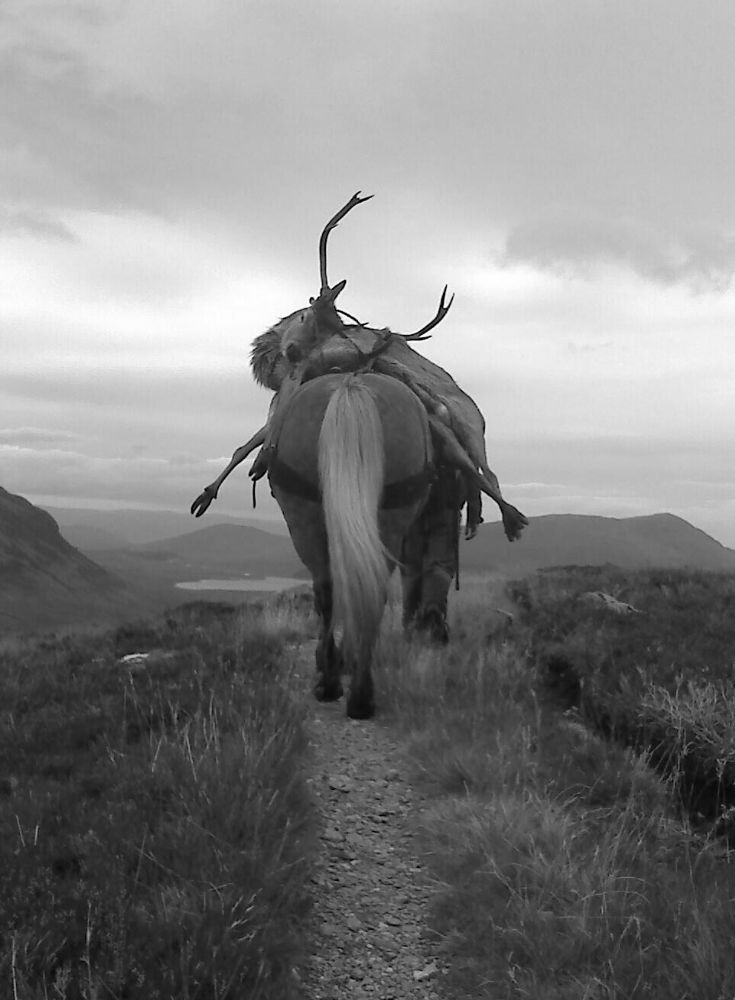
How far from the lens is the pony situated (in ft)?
16.5

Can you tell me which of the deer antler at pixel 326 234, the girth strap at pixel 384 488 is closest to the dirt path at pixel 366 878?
the girth strap at pixel 384 488

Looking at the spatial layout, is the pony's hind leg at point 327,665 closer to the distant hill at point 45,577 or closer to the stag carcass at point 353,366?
the stag carcass at point 353,366

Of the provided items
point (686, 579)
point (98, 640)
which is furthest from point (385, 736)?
point (686, 579)

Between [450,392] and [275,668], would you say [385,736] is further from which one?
[450,392]

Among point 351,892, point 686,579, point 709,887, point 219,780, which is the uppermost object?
Result: point 686,579

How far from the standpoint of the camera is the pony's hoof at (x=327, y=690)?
631cm

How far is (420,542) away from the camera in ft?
25.6

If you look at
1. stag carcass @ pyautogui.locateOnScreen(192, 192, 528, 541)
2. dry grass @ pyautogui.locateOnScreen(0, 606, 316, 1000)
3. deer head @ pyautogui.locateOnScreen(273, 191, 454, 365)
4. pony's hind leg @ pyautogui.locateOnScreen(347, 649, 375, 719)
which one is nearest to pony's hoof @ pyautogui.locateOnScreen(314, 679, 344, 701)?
pony's hind leg @ pyautogui.locateOnScreen(347, 649, 375, 719)

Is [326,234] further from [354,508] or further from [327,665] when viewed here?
[327,665]

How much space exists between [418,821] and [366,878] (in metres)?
0.61

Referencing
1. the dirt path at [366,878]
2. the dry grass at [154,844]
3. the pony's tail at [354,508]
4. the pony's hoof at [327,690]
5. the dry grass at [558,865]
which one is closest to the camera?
the dry grass at [154,844]

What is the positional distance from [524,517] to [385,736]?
9.70ft

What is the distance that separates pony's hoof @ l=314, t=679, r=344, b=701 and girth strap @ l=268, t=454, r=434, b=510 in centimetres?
173

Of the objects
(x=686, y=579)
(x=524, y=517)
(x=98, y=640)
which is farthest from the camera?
(x=686, y=579)
